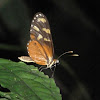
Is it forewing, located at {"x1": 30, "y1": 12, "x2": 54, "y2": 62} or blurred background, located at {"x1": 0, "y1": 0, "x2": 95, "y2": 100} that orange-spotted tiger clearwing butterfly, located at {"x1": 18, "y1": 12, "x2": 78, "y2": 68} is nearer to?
forewing, located at {"x1": 30, "y1": 12, "x2": 54, "y2": 62}

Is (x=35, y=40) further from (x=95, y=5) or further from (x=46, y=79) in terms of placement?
(x=95, y=5)

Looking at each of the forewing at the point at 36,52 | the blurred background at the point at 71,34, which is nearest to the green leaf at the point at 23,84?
the forewing at the point at 36,52

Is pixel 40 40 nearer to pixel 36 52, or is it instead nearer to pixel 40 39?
pixel 40 39

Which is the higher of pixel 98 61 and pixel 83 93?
pixel 98 61

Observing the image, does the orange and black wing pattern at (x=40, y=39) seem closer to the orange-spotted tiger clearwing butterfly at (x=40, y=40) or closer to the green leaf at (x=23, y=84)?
the orange-spotted tiger clearwing butterfly at (x=40, y=40)

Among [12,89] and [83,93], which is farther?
[83,93]

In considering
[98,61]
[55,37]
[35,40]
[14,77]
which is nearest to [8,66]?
[14,77]
